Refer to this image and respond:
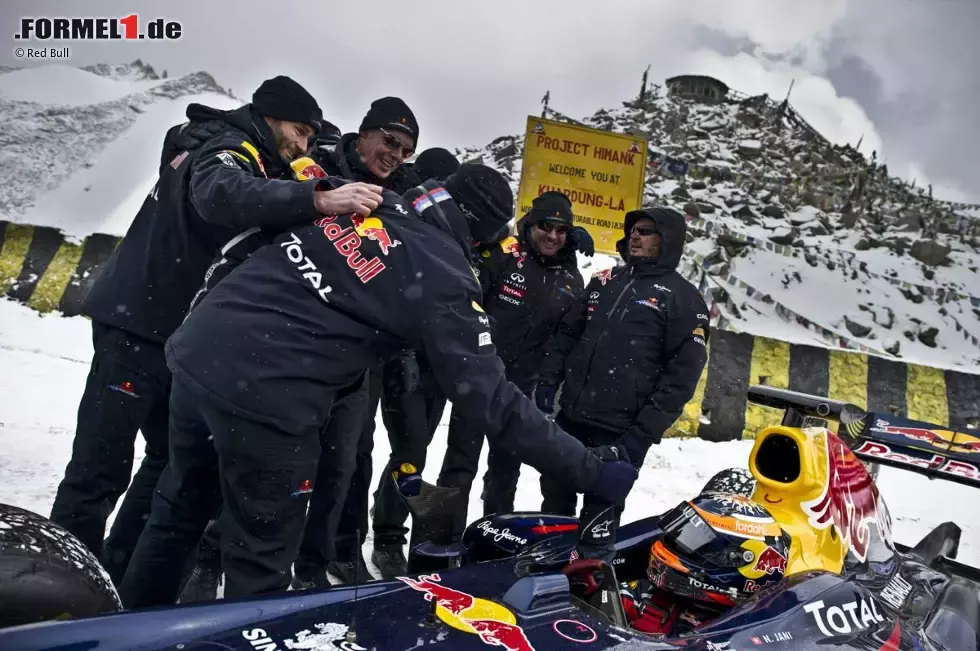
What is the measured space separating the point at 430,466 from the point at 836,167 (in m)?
24.8

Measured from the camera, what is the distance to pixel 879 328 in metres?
13.7

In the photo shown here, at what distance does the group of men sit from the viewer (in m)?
2.16

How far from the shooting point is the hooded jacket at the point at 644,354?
146 inches

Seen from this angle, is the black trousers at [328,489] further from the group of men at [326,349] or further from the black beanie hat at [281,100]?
the black beanie hat at [281,100]

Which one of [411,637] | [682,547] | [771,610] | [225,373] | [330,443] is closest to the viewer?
[411,637]

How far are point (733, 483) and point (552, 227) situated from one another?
1666 millimetres

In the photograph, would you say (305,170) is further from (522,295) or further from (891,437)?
(891,437)

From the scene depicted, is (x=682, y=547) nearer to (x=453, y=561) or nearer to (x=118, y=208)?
(x=453, y=561)

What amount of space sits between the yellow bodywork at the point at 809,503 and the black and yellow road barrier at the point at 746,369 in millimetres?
4085

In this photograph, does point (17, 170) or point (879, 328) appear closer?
point (17, 170)

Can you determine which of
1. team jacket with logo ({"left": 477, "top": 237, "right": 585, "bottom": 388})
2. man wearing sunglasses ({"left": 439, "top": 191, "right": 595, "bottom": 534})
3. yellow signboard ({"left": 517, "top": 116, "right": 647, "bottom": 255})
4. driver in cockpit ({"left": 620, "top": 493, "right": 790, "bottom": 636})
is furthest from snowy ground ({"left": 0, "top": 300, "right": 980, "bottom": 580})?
yellow signboard ({"left": 517, "top": 116, "right": 647, "bottom": 255})

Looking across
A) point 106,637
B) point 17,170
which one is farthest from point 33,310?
point 106,637

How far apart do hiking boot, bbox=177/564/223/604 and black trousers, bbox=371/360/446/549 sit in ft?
3.31

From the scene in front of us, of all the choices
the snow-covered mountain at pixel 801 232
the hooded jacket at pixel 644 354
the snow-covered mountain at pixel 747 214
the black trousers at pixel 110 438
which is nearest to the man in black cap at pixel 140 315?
the black trousers at pixel 110 438
